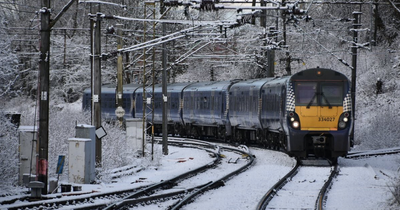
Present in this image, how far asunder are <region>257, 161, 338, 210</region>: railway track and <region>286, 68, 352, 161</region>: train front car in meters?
0.82

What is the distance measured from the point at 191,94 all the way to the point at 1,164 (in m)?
22.4

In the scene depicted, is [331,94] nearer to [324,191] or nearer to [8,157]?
[324,191]

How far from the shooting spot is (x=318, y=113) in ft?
67.1

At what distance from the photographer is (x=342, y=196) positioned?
1388 centimetres

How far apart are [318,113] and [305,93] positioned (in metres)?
0.71

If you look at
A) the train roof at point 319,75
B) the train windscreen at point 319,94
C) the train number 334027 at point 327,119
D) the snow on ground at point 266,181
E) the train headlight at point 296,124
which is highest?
the train roof at point 319,75

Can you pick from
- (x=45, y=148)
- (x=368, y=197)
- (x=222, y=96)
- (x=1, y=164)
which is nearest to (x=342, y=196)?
(x=368, y=197)

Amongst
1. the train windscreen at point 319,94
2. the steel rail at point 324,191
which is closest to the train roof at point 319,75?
the train windscreen at point 319,94

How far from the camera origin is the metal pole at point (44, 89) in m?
14.1

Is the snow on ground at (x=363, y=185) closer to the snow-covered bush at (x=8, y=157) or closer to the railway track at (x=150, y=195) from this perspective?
the railway track at (x=150, y=195)

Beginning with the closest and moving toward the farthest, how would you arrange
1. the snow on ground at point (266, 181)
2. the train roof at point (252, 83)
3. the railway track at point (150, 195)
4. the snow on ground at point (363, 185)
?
the railway track at point (150, 195)
the snow on ground at point (363, 185)
the snow on ground at point (266, 181)
the train roof at point (252, 83)

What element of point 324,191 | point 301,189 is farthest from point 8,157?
point 324,191

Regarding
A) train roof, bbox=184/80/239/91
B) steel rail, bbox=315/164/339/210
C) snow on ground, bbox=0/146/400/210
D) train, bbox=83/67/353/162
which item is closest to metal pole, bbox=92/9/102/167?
snow on ground, bbox=0/146/400/210

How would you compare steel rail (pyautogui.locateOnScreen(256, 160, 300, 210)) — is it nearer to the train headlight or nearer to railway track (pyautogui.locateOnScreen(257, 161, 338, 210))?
railway track (pyautogui.locateOnScreen(257, 161, 338, 210))
